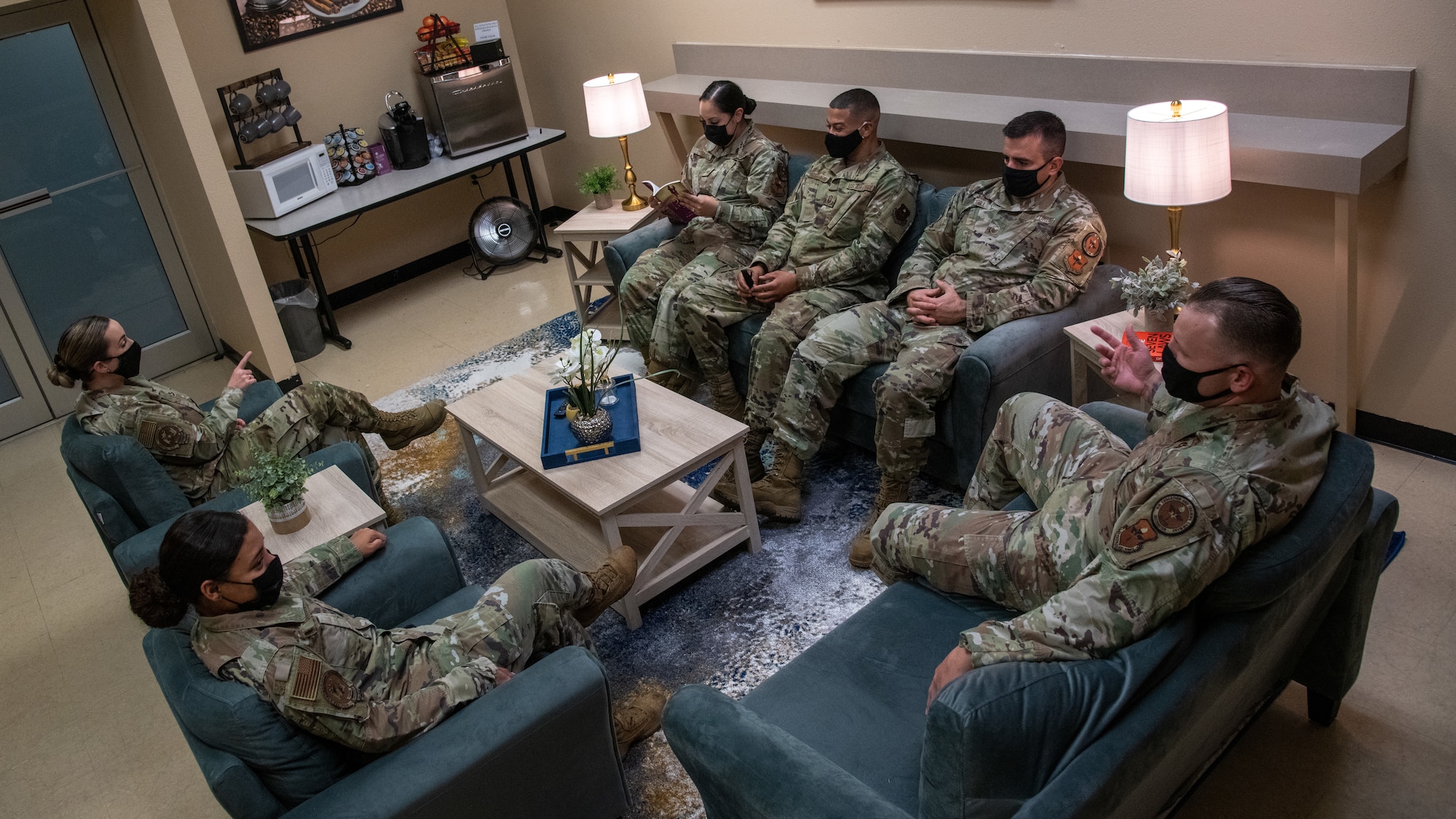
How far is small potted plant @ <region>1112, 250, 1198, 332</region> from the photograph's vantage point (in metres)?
2.95

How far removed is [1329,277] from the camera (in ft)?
10.9

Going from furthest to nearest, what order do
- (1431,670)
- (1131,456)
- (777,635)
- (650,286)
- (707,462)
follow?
(650,286)
(707,462)
(777,635)
(1431,670)
(1131,456)

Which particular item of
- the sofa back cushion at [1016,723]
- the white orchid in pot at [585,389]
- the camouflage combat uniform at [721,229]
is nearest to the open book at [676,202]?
the camouflage combat uniform at [721,229]

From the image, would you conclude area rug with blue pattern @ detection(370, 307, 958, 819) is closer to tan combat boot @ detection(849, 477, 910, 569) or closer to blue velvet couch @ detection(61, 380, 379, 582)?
tan combat boot @ detection(849, 477, 910, 569)

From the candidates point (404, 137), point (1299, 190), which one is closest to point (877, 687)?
point (1299, 190)

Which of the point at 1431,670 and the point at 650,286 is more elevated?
the point at 650,286

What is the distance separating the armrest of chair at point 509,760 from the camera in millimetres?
1986

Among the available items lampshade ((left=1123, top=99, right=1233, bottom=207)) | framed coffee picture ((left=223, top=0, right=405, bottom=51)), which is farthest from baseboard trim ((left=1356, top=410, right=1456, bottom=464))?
framed coffee picture ((left=223, top=0, right=405, bottom=51))

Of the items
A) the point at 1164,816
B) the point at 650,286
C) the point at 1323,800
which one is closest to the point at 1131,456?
the point at 1164,816

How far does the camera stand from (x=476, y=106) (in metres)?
5.71

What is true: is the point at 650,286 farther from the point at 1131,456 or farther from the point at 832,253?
the point at 1131,456

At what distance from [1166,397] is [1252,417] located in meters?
0.36

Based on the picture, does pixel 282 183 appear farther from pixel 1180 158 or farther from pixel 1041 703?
pixel 1041 703

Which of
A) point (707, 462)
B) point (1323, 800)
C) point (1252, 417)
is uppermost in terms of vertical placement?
point (1252, 417)
